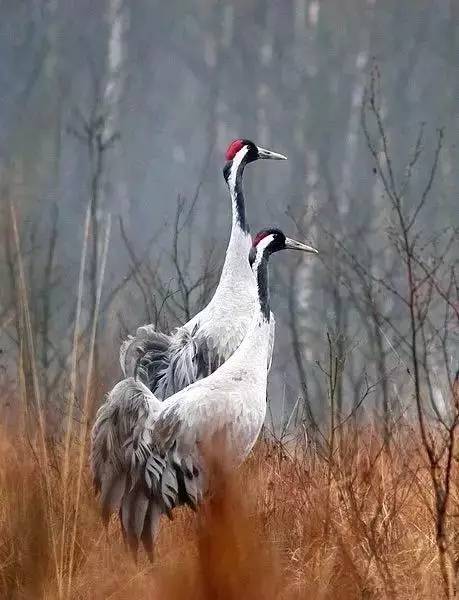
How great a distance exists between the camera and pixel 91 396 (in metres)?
2.55

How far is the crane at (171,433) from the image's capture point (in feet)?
7.77

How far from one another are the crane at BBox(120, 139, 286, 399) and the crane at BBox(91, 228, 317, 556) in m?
0.28

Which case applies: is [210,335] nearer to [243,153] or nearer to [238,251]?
[238,251]

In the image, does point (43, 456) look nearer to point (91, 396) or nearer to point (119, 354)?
point (91, 396)

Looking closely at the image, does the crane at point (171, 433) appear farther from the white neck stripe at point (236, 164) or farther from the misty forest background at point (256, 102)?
the misty forest background at point (256, 102)

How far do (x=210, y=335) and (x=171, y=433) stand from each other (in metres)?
0.42

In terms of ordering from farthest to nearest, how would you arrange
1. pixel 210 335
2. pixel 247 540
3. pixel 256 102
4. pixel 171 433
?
pixel 256 102 → pixel 210 335 → pixel 171 433 → pixel 247 540

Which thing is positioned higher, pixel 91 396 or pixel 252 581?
pixel 91 396

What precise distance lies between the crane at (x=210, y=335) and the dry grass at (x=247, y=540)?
337 mm

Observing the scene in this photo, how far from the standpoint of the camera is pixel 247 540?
1608 millimetres

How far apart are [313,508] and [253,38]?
526cm

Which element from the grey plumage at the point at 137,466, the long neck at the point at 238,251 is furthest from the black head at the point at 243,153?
the grey plumage at the point at 137,466

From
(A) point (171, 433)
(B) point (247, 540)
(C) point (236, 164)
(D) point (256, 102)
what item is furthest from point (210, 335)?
(D) point (256, 102)

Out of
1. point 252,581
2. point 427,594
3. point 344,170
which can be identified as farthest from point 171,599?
point 344,170
